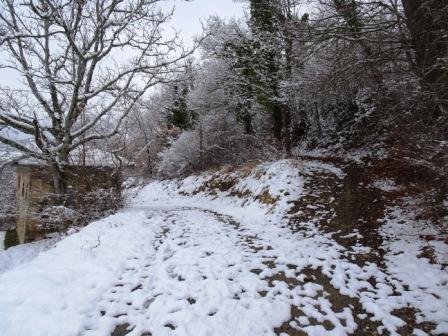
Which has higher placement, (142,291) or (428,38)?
(428,38)

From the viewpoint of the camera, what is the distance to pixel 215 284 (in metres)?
4.87

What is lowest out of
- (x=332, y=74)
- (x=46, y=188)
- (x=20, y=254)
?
(x=20, y=254)

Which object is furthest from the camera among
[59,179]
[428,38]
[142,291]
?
[59,179]

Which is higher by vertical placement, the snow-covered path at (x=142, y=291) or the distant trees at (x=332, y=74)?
the distant trees at (x=332, y=74)

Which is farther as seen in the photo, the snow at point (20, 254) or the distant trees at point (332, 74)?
the snow at point (20, 254)

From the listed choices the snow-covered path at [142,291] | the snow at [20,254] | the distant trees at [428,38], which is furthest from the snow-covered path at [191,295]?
the snow at [20,254]

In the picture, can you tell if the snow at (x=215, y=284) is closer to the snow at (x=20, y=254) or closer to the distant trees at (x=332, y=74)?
the distant trees at (x=332, y=74)

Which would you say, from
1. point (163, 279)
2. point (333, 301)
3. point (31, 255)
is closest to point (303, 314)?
point (333, 301)

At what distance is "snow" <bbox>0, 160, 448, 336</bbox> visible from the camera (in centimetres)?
389

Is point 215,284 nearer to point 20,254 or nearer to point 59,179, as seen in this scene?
point 59,179

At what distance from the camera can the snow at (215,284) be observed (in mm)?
3891

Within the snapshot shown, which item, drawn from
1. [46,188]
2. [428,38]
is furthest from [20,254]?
[428,38]

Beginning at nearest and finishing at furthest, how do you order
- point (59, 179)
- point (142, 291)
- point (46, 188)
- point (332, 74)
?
1. point (142, 291)
2. point (332, 74)
3. point (59, 179)
4. point (46, 188)

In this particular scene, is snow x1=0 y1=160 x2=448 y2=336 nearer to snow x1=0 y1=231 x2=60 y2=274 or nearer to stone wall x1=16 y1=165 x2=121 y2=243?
stone wall x1=16 y1=165 x2=121 y2=243
